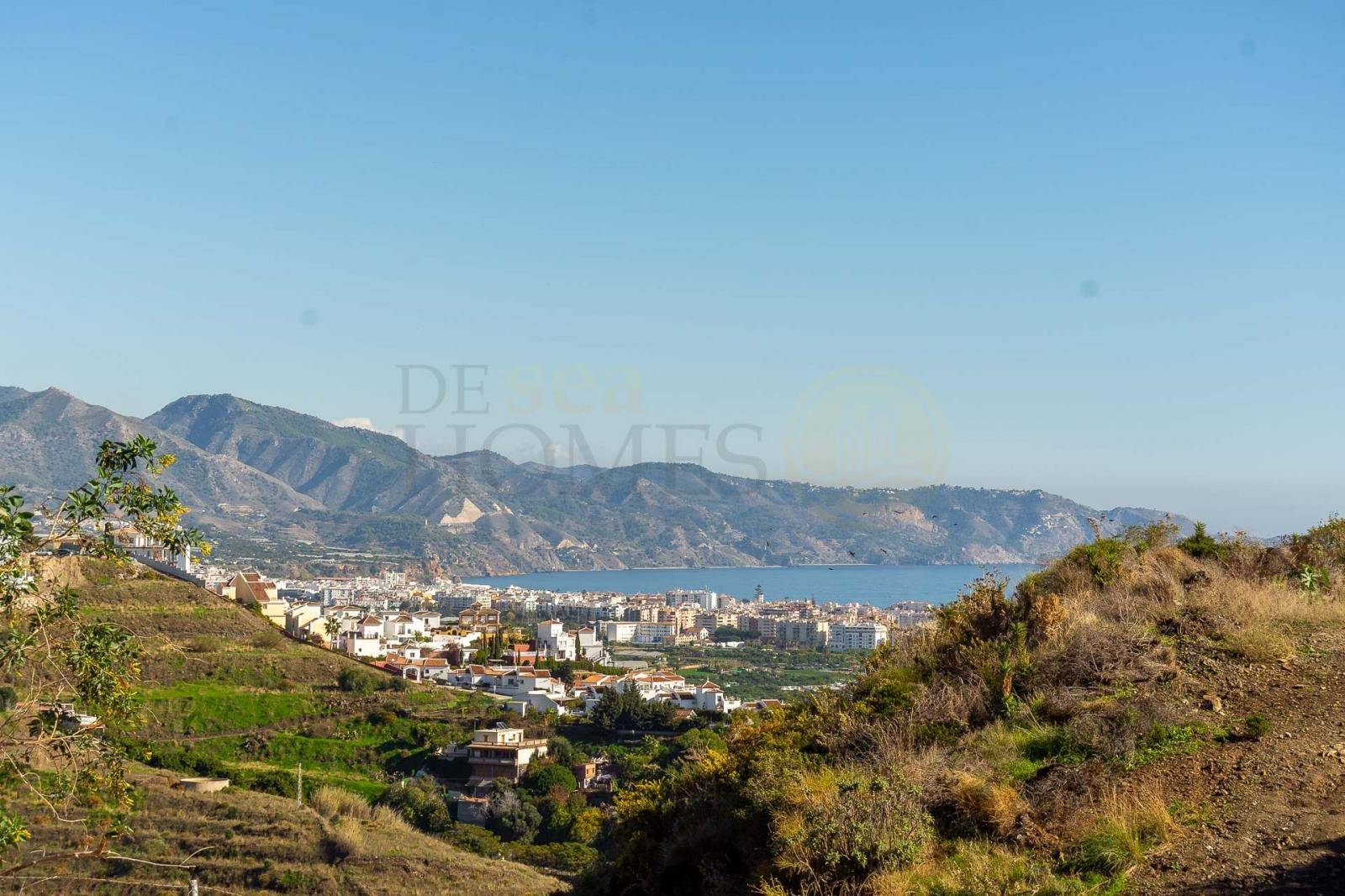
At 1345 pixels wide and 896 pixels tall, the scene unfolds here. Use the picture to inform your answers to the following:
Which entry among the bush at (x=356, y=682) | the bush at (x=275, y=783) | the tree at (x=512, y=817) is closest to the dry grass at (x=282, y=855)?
the bush at (x=275, y=783)

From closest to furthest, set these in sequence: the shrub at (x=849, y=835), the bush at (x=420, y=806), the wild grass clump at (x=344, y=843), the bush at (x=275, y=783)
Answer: the shrub at (x=849, y=835)
the wild grass clump at (x=344, y=843)
the bush at (x=420, y=806)
the bush at (x=275, y=783)

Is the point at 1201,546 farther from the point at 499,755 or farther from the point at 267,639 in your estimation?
the point at 267,639

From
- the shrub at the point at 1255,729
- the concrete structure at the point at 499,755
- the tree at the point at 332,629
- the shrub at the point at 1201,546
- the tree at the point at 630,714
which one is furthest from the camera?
the tree at the point at 332,629

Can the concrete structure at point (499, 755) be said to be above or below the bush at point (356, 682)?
below

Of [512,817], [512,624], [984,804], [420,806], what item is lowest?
[512,624]

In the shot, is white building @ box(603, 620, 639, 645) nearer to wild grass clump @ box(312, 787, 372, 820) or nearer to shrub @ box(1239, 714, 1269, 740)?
wild grass clump @ box(312, 787, 372, 820)

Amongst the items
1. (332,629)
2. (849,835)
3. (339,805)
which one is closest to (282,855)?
(339,805)

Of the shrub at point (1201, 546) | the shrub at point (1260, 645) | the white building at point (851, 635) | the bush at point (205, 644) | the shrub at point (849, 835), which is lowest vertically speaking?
the white building at point (851, 635)

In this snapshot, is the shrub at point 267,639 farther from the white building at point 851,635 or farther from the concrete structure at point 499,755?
the white building at point 851,635
